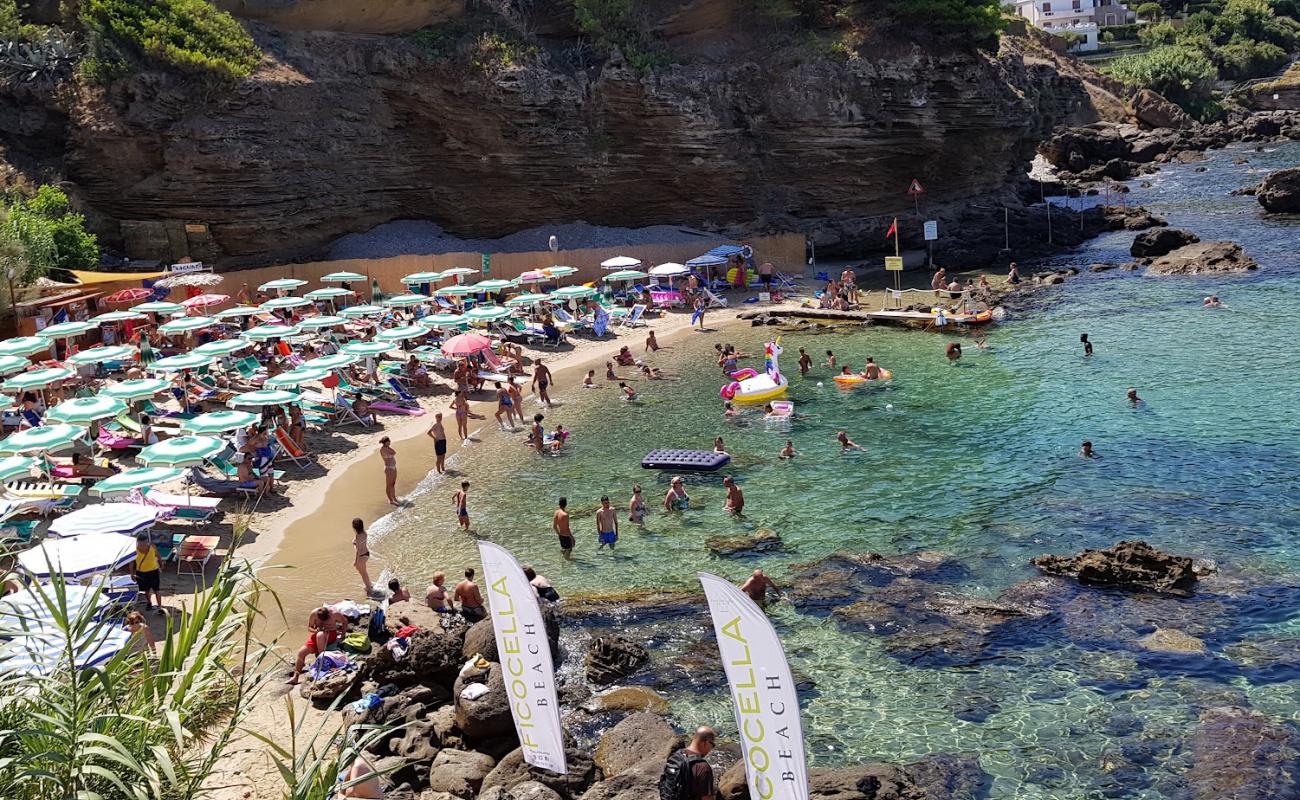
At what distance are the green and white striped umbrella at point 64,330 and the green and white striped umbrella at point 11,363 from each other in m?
2.12

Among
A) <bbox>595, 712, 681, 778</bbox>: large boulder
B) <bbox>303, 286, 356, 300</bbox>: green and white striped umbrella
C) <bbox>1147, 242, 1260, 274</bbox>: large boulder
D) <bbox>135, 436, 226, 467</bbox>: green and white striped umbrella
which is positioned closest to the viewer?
<bbox>595, 712, 681, 778</bbox>: large boulder

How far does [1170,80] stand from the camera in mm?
84875

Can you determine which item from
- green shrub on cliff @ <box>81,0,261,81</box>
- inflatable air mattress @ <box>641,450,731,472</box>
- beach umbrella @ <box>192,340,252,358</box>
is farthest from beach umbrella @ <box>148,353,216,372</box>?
green shrub on cliff @ <box>81,0,261,81</box>

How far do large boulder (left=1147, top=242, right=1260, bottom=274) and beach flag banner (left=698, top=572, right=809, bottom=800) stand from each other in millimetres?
35294

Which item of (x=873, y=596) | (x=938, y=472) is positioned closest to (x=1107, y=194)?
(x=938, y=472)

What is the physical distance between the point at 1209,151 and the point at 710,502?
223 feet

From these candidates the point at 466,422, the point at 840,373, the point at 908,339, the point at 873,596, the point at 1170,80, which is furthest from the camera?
the point at 1170,80

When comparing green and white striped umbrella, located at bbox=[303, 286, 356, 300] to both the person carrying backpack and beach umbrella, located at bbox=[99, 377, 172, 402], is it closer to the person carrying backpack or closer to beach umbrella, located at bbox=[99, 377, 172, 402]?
beach umbrella, located at bbox=[99, 377, 172, 402]

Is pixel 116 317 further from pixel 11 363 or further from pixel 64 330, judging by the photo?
pixel 11 363

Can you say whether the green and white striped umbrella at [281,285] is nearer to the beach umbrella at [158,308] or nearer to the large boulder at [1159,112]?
the beach umbrella at [158,308]

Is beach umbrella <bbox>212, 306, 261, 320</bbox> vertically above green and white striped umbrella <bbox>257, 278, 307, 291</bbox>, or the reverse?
green and white striped umbrella <bbox>257, 278, 307, 291</bbox>

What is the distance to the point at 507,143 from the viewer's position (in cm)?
4312

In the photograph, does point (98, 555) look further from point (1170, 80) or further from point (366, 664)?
point (1170, 80)

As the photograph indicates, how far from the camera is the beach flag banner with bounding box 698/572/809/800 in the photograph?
841 centimetres
